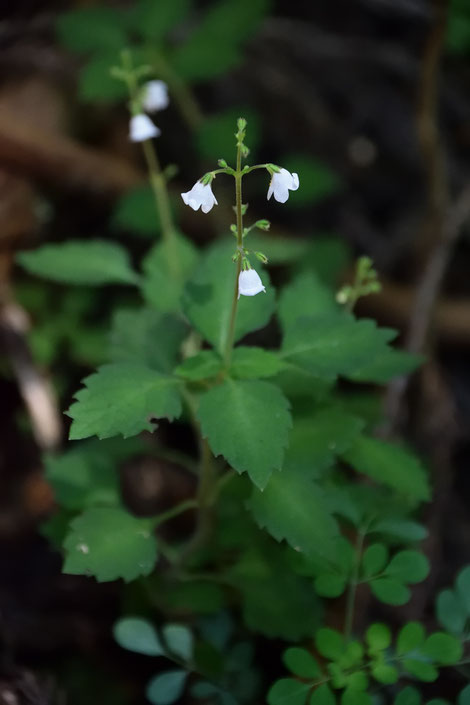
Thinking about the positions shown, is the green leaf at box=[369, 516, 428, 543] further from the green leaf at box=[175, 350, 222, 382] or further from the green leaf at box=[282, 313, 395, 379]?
the green leaf at box=[175, 350, 222, 382]

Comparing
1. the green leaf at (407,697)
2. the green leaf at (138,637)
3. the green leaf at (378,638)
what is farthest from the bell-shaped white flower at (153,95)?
the green leaf at (407,697)

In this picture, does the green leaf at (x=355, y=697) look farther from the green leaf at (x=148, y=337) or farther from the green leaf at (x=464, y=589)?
the green leaf at (x=148, y=337)

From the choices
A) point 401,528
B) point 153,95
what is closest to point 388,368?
point 401,528

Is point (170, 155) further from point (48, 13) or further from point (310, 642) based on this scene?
point (310, 642)

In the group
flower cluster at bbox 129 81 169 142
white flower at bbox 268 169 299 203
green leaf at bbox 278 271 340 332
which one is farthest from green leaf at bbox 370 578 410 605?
flower cluster at bbox 129 81 169 142

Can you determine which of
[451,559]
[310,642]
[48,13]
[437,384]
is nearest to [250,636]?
[310,642]

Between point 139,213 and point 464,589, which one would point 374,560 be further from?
point 139,213
